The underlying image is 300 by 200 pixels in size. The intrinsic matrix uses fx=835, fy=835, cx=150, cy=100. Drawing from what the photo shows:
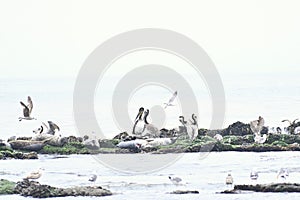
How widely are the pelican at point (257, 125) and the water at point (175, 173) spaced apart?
28cm

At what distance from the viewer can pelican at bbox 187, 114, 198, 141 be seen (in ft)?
24.0

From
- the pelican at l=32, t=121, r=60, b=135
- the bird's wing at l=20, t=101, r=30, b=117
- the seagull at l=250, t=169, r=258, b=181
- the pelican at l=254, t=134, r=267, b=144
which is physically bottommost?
the seagull at l=250, t=169, r=258, b=181

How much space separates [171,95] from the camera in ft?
24.6

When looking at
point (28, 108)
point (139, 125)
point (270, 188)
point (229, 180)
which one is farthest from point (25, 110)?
point (270, 188)

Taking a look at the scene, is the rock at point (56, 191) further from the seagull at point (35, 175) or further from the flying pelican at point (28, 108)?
the flying pelican at point (28, 108)

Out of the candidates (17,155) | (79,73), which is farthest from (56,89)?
(17,155)

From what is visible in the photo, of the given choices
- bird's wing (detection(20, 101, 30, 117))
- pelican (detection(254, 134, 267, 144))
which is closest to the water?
pelican (detection(254, 134, 267, 144))

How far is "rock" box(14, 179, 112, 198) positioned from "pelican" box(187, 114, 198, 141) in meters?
1.03

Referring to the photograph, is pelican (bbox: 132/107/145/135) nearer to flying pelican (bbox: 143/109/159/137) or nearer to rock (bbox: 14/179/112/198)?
flying pelican (bbox: 143/109/159/137)

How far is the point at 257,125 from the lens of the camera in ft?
24.4

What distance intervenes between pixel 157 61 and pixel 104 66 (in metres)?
0.50

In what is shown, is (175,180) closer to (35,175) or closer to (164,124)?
(164,124)

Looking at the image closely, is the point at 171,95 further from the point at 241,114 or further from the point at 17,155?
the point at 17,155

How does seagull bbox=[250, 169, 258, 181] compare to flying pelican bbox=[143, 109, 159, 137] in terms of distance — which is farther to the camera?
flying pelican bbox=[143, 109, 159, 137]
